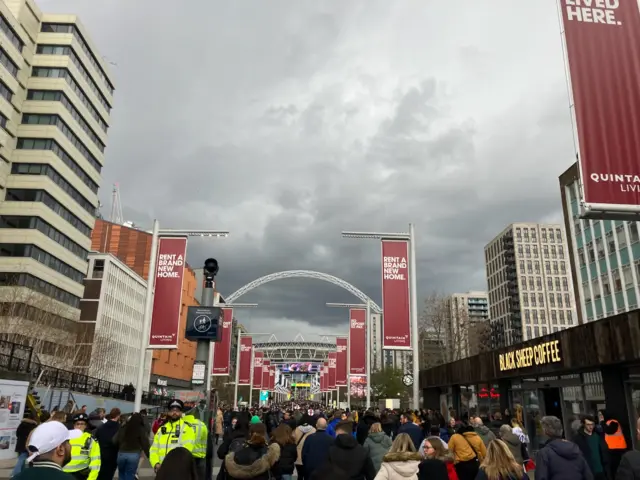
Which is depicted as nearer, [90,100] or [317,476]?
[317,476]

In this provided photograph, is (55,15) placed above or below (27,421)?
above

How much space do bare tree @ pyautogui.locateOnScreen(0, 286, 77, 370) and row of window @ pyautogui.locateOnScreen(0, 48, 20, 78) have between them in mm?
28612

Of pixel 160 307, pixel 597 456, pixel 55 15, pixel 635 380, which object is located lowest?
pixel 597 456

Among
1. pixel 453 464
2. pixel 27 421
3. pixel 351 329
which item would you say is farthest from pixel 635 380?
pixel 351 329

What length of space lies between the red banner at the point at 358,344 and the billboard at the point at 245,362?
702 inches

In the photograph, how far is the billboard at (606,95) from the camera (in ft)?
26.6

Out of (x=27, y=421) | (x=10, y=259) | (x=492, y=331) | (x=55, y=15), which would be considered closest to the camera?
(x=27, y=421)

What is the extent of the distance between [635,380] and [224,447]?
506 inches

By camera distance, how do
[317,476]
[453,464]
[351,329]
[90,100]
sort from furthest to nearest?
1. [90,100]
2. [351,329]
3. [453,464]
4. [317,476]

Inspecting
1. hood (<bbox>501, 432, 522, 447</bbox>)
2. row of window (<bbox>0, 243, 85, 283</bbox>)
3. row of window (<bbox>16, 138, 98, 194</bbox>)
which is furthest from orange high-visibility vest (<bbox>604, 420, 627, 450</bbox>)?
row of window (<bbox>16, 138, 98, 194</bbox>)

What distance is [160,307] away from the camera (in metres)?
21.4

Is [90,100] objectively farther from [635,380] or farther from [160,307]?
[635,380]

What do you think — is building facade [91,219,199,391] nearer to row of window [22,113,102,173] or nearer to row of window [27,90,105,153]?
row of window [27,90,105,153]

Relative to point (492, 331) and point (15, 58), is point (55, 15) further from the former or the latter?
point (492, 331)
